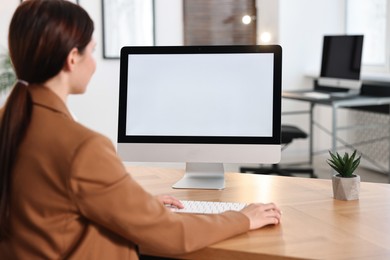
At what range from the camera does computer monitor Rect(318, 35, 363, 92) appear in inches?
188

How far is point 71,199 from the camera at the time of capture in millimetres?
1217

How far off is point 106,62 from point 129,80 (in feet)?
11.7

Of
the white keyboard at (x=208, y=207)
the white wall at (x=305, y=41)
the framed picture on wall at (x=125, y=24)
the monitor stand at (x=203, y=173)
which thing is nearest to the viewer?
the white keyboard at (x=208, y=207)

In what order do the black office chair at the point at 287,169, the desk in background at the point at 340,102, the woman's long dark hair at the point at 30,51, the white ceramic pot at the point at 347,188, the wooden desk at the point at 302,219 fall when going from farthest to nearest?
the black office chair at the point at 287,169, the desk in background at the point at 340,102, the white ceramic pot at the point at 347,188, the wooden desk at the point at 302,219, the woman's long dark hair at the point at 30,51

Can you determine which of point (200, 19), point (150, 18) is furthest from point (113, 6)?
point (200, 19)

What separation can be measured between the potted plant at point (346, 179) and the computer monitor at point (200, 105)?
216 mm

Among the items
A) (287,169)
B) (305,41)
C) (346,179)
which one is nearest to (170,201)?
(346,179)

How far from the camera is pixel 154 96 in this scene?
2031 millimetres

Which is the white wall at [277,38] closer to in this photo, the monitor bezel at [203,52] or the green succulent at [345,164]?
the monitor bezel at [203,52]

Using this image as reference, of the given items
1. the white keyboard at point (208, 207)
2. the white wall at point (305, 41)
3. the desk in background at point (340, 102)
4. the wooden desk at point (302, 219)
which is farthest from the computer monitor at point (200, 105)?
the white wall at point (305, 41)

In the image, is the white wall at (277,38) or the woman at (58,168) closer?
the woman at (58,168)

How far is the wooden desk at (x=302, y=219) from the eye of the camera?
140 centimetres

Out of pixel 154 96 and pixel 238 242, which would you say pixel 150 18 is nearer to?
pixel 154 96

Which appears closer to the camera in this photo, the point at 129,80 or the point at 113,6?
the point at 129,80
